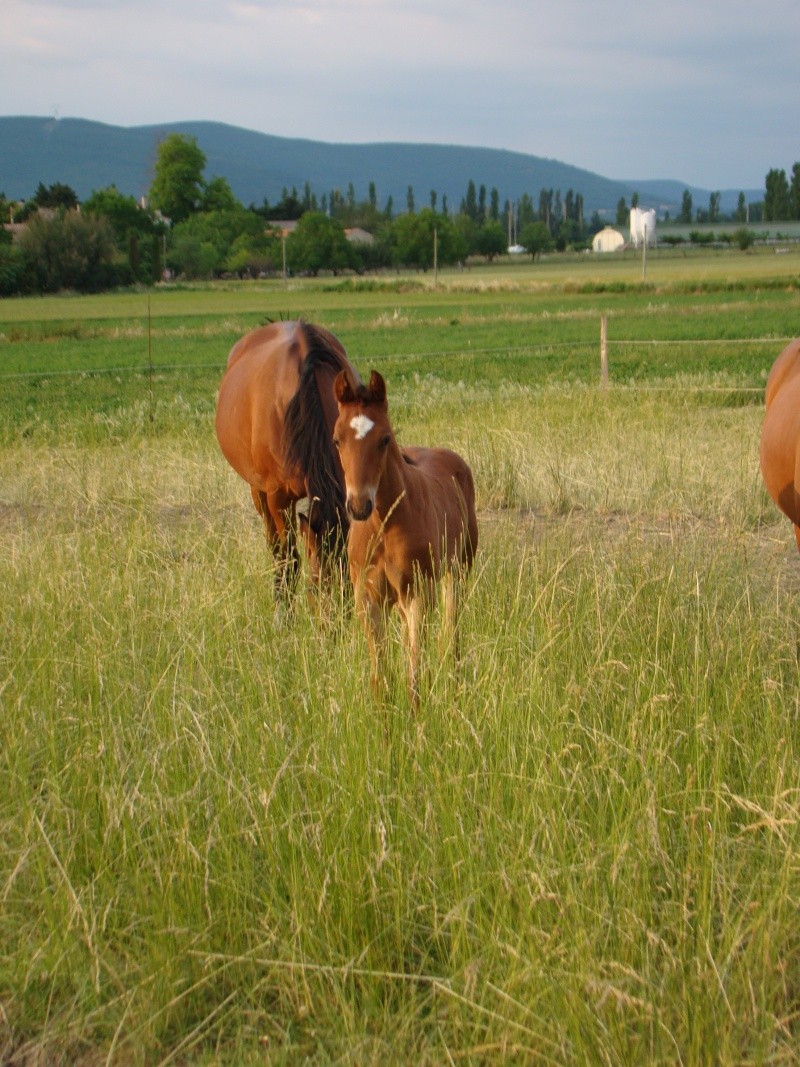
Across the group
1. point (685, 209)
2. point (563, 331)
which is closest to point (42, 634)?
point (563, 331)

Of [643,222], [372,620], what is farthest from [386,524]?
[643,222]

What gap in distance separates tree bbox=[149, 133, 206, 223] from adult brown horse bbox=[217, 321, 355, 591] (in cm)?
11268

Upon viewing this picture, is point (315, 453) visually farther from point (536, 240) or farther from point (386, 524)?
point (536, 240)

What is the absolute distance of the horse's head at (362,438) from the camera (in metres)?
3.89

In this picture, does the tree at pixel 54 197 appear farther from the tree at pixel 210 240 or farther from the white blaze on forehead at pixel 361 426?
the white blaze on forehead at pixel 361 426

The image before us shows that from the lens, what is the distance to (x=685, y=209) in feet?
533

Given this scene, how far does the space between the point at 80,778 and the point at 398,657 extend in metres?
1.36

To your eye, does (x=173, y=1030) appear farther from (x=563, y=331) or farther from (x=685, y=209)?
(x=685, y=209)

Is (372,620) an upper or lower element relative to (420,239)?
lower

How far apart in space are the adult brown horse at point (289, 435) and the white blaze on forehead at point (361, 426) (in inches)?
54.0

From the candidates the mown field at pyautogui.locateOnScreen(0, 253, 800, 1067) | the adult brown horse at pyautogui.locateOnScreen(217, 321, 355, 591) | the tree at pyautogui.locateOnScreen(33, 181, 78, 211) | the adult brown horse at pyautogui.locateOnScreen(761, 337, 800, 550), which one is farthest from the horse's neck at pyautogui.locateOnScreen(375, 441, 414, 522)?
the tree at pyautogui.locateOnScreen(33, 181, 78, 211)

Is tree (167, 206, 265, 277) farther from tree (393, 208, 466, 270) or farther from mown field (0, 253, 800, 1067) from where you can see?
mown field (0, 253, 800, 1067)

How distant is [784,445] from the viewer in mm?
5914

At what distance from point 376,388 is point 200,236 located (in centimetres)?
9106
